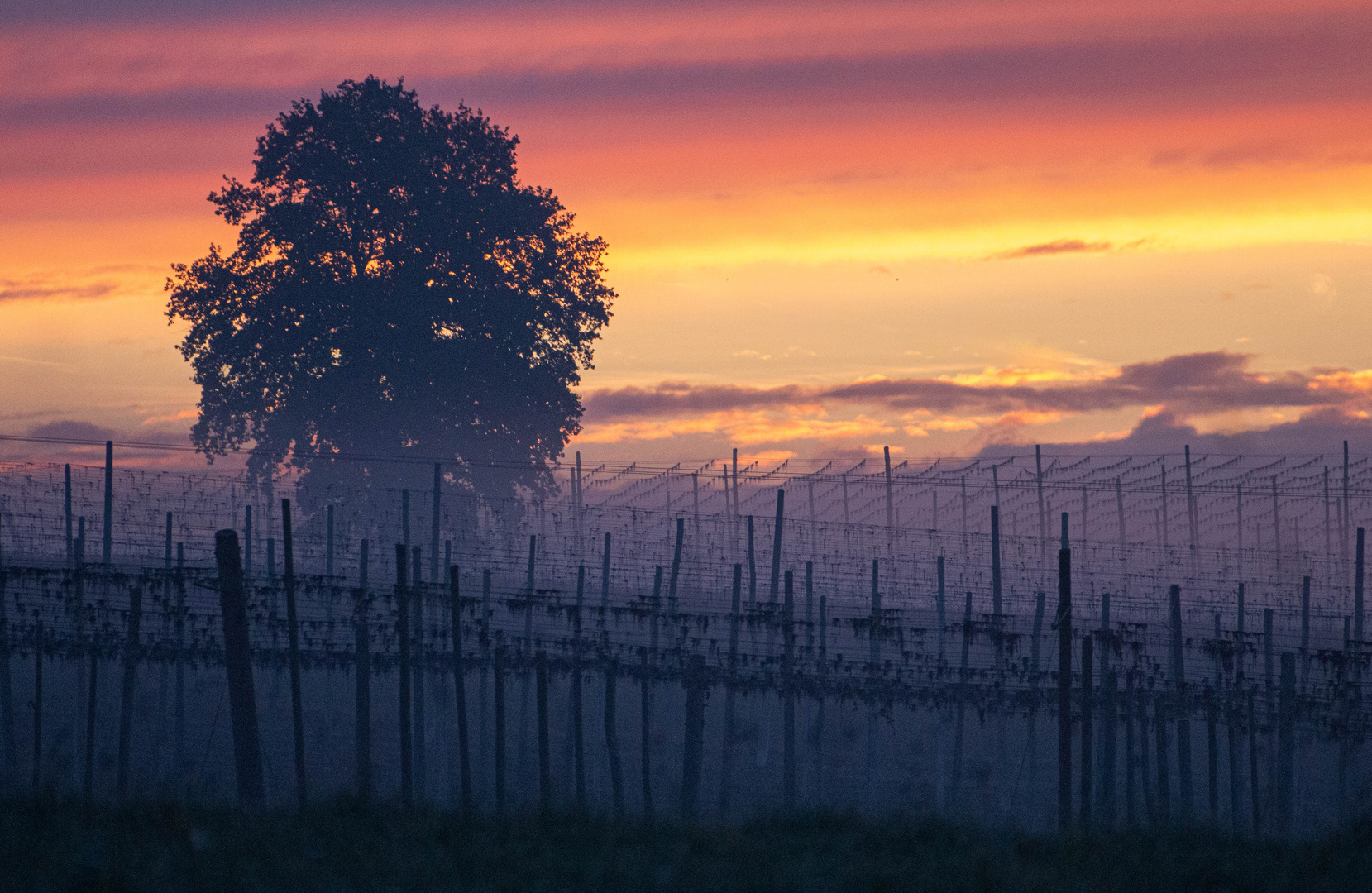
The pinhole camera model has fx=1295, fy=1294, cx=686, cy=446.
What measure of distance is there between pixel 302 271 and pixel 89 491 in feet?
27.9

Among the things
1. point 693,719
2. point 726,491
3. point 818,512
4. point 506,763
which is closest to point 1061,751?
point 693,719

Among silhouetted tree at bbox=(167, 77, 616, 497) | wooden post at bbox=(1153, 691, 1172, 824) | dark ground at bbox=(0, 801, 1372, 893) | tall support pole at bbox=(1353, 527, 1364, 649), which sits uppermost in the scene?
silhouetted tree at bbox=(167, 77, 616, 497)

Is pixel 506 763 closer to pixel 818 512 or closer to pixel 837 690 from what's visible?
pixel 837 690

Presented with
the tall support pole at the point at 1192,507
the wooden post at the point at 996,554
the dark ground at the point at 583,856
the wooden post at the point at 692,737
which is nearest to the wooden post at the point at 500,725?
the wooden post at the point at 692,737

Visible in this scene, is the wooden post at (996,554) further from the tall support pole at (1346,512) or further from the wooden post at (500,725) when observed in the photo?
the tall support pole at (1346,512)

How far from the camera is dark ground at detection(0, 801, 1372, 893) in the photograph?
9.77 meters

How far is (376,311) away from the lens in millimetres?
37531

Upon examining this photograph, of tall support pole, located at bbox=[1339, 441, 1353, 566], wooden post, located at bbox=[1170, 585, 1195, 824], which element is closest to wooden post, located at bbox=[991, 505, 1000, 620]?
wooden post, located at bbox=[1170, 585, 1195, 824]

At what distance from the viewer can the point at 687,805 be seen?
52.7 feet

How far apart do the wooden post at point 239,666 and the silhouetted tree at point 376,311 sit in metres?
23.7

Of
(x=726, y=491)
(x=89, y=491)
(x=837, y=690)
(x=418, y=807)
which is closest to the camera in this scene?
(x=418, y=807)

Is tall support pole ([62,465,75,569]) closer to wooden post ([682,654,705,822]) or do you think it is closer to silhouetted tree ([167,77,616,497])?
silhouetted tree ([167,77,616,497])

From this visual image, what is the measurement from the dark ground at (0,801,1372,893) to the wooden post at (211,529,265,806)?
1.99 metres

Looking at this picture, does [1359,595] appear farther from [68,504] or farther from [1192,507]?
[68,504]
